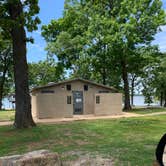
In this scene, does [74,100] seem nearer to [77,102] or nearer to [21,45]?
[77,102]

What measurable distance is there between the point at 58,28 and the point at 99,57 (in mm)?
6305

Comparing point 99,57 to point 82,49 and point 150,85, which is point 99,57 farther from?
point 150,85

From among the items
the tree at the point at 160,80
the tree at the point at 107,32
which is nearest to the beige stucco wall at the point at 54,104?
the tree at the point at 107,32

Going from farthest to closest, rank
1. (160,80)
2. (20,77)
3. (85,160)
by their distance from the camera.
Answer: (160,80), (20,77), (85,160)

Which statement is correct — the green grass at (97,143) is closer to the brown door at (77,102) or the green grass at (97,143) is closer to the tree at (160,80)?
the brown door at (77,102)

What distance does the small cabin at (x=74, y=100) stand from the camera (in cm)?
2112

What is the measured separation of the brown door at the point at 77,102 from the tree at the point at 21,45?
8125 mm

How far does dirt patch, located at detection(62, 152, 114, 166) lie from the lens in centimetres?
701

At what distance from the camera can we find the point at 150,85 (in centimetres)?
3931

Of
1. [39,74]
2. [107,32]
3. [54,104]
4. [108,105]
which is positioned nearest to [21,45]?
[54,104]

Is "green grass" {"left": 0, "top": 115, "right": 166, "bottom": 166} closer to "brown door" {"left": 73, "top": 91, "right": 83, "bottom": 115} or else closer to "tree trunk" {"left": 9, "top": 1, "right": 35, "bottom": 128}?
"tree trunk" {"left": 9, "top": 1, "right": 35, "bottom": 128}

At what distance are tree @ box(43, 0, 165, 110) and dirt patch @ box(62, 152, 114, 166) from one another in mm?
19237

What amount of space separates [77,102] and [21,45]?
9.12 m

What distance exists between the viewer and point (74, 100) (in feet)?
75.0
